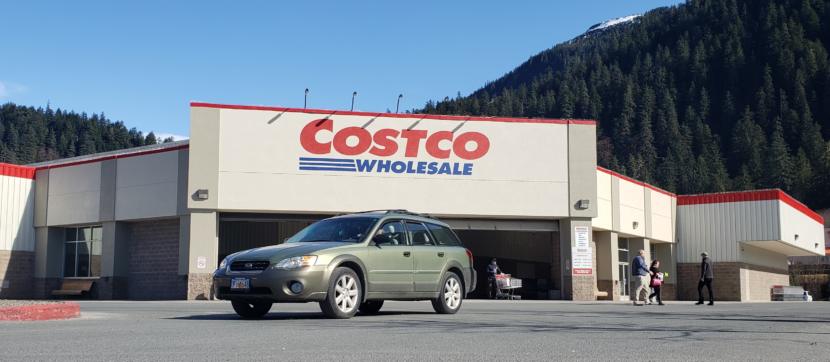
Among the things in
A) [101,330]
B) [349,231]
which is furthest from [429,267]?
[101,330]

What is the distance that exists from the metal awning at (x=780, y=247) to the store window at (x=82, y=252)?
95.1 feet

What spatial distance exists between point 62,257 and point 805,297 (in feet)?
119

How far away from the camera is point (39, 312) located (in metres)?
12.0

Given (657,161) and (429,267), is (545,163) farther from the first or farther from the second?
(657,161)

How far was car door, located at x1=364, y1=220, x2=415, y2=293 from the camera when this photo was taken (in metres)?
12.6

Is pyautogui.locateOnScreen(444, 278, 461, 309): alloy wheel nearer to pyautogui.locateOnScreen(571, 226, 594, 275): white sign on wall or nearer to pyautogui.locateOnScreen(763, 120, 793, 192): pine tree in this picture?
pyautogui.locateOnScreen(571, 226, 594, 275): white sign on wall

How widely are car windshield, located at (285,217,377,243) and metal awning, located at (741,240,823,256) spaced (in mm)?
32968

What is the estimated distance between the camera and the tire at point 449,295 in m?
13.8

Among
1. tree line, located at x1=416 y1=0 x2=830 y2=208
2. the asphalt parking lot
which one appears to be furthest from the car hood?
tree line, located at x1=416 y1=0 x2=830 y2=208

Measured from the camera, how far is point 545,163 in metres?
32.1

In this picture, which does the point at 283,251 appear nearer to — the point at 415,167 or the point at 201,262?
the point at 201,262

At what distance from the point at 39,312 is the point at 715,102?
161745mm

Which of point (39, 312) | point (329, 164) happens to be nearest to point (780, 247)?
point (329, 164)

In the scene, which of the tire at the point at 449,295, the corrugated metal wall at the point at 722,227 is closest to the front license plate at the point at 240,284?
the tire at the point at 449,295
